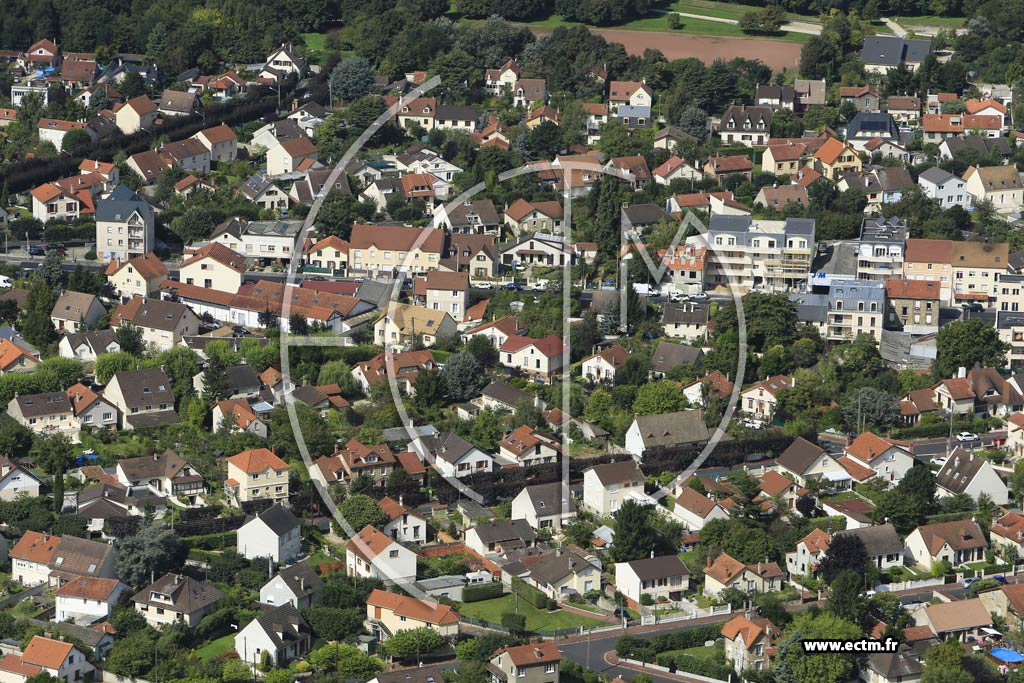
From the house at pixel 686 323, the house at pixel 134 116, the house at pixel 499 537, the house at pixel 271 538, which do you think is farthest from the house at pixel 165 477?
the house at pixel 134 116

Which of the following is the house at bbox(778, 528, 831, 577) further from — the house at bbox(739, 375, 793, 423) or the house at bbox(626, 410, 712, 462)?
the house at bbox(739, 375, 793, 423)

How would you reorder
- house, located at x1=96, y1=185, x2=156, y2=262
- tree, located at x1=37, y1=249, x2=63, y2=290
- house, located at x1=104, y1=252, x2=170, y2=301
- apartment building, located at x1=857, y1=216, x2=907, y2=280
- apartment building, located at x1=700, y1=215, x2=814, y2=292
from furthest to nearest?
1. house, located at x1=96, y1=185, x2=156, y2=262
2. apartment building, located at x1=700, y1=215, x2=814, y2=292
3. apartment building, located at x1=857, y1=216, x2=907, y2=280
4. house, located at x1=104, y1=252, x2=170, y2=301
5. tree, located at x1=37, y1=249, x2=63, y2=290

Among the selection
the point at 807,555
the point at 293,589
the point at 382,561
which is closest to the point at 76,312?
the point at 382,561

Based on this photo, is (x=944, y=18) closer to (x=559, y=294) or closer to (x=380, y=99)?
(x=380, y=99)

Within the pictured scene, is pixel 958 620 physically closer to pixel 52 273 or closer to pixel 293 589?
pixel 293 589

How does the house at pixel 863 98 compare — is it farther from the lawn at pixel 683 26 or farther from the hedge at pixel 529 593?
the hedge at pixel 529 593

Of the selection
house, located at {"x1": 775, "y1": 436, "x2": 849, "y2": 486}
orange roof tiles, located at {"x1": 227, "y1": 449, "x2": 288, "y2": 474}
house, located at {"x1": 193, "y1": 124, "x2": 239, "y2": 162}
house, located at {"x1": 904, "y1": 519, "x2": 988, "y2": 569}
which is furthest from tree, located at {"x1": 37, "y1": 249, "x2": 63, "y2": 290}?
house, located at {"x1": 904, "y1": 519, "x2": 988, "y2": 569}
